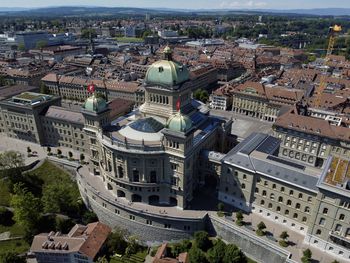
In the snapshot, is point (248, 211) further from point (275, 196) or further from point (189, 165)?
point (189, 165)

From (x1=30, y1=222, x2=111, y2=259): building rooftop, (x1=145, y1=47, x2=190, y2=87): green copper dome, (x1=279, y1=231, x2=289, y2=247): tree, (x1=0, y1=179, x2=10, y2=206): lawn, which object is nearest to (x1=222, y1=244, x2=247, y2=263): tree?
(x1=279, y1=231, x2=289, y2=247): tree

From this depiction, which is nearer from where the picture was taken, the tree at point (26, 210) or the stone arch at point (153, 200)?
the tree at point (26, 210)

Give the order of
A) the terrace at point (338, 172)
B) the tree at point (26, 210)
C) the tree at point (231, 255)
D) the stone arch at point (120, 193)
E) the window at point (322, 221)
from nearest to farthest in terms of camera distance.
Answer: the terrace at point (338, 172)
the tree at point (231, 255)
the window at point (322, 221)
the tree at point (26, 210)
the stone arch at point (120, 193)

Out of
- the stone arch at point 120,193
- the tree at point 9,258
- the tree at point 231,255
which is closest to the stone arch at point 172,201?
the stone arch at point 120,193

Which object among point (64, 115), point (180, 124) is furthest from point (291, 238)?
point (64, 115)

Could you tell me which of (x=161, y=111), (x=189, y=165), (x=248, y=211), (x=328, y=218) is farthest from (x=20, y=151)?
(x=328, y=218)

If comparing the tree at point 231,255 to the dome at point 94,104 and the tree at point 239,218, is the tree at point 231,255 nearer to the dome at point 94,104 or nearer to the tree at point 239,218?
the tree at point 239,218

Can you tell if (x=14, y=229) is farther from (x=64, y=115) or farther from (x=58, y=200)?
(x=64, y=115)
